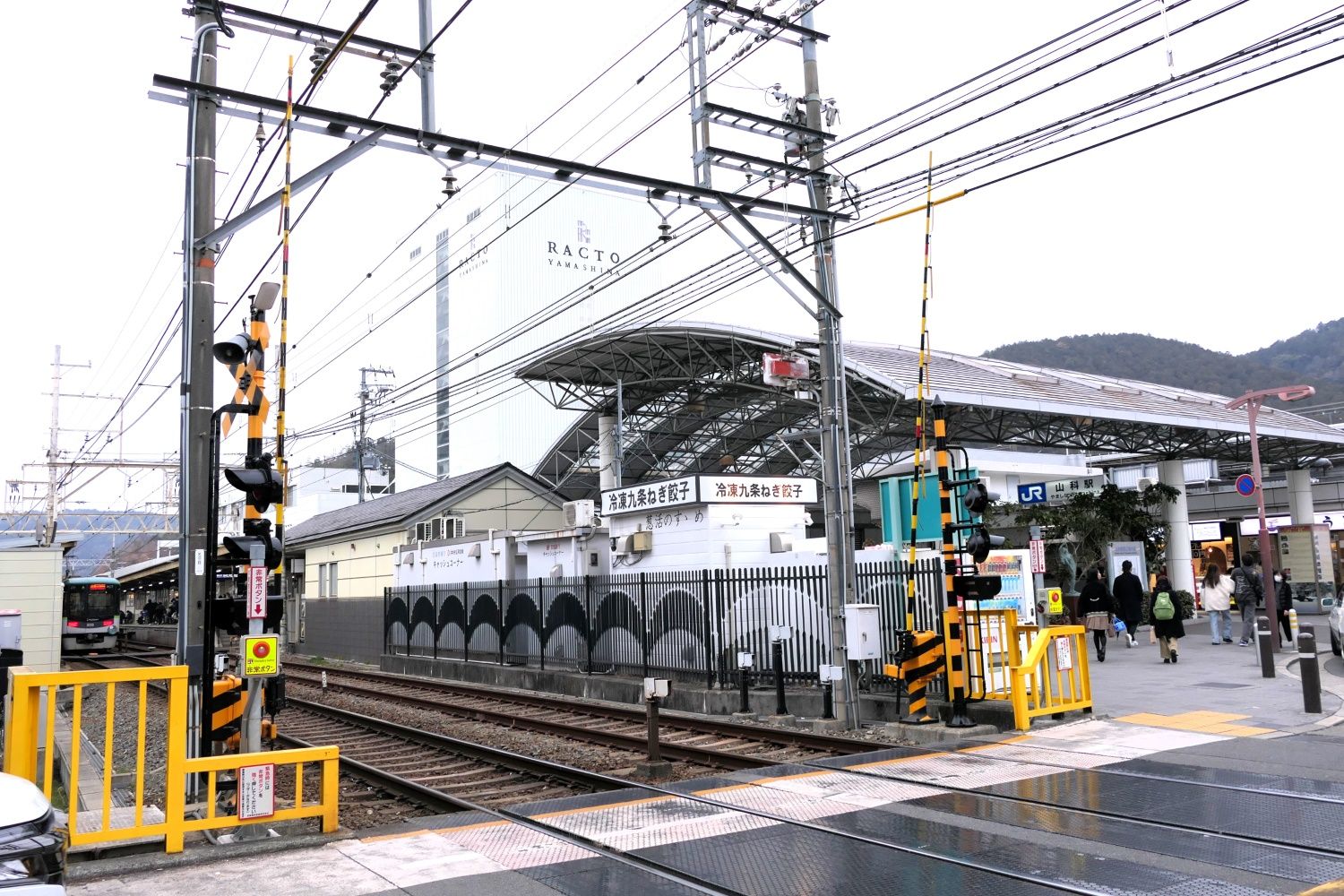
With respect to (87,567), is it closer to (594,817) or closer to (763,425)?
(763,425)

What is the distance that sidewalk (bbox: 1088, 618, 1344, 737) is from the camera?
11695 mm

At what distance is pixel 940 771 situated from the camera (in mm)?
9711

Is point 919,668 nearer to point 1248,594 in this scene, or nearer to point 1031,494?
point 1248,594

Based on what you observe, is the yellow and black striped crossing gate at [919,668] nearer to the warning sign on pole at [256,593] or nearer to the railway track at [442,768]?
the railway track at [442,768]

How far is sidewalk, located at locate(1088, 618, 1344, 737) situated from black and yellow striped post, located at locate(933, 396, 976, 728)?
2.08 m

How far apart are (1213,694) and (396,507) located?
29.0 meters

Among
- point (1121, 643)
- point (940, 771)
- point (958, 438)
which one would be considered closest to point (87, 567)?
point (958, 438)

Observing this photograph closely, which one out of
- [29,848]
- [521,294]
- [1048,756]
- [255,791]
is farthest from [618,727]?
[521,294]

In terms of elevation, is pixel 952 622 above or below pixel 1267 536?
below

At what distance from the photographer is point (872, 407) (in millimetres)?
35844

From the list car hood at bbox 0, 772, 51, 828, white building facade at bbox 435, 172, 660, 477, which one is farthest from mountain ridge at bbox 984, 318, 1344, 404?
car hood at bbox 0, 772, 51, 828

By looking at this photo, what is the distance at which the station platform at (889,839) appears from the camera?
629cm

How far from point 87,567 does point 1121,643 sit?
112 metres

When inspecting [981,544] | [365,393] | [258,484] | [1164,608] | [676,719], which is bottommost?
[676,719]
